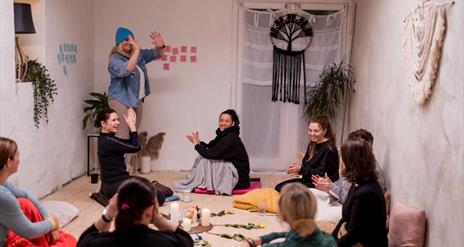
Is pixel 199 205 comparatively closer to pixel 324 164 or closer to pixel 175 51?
pixel 324 164

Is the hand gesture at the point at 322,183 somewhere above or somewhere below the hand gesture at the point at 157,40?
below

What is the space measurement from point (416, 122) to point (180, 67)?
3.60 m

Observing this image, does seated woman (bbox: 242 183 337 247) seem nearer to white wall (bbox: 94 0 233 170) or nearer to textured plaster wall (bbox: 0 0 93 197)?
textured plaster wall (bbox: 0 0 93 197)

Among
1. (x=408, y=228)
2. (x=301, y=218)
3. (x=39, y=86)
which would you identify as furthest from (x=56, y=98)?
(x=301, y=218)

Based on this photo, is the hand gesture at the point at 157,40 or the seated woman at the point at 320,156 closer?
the seated woman at the point at 320,156

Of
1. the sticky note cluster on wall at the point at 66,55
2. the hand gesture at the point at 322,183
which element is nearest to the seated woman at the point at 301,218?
the hand gesture at the point at 322,183

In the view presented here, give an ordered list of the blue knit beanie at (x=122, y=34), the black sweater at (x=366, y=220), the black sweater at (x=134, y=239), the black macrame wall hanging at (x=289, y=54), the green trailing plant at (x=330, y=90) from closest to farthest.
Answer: the black sweater at (x=134, y=239)
the black sweater at (x=366, y=220)
the blue knit beanie at (x=122, y=34)
the green trailing plant at (x=330, y=90)
the black macrame wall hanging at (x=289, y=54)

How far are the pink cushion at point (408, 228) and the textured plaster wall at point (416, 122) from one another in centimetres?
5

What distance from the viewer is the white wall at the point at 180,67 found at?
659 cm

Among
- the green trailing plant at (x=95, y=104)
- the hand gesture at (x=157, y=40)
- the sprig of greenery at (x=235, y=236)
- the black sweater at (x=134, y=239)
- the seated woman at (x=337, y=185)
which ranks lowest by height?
the sprig of greenery at (x=235, y=236)

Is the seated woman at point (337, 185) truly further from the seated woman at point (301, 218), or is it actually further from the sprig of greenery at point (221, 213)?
the seated woman at point (301, 218)

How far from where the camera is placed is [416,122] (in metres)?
3.71

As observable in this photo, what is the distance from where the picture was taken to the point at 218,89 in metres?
6.75

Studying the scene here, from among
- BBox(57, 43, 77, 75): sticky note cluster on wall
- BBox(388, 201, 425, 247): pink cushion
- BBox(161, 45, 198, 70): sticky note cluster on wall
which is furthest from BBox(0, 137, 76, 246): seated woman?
BBox(161, 45, 198, 70): sticky note cluster on wall
